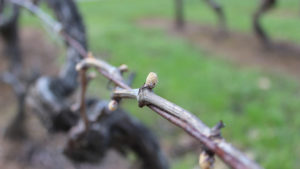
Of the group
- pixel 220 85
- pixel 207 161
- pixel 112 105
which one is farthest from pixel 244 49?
pixel 207 161

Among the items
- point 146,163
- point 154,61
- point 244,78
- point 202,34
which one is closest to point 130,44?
point 154,61

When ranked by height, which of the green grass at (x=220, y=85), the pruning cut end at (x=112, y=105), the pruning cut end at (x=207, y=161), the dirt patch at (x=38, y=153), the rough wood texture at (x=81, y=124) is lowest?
the pruning cut end at (x=207, y=161)

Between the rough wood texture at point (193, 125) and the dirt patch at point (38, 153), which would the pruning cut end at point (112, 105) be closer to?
the rough wood texture at point (193, 125)

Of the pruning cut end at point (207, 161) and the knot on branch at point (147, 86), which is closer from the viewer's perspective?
the pruning cut end at point (207, 161)

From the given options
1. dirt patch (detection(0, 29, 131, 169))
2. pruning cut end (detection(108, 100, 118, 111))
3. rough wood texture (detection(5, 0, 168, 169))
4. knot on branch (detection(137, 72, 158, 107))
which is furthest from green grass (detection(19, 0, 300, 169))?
knot on branch (detection(137, 72, 158, 107))

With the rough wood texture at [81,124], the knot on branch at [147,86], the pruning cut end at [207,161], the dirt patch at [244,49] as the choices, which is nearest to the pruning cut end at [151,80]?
the knot on branch at [147,86]

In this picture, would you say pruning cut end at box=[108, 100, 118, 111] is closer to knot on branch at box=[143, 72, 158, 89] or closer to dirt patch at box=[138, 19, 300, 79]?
knot on branch at box=[143, 72, 158, 89]
